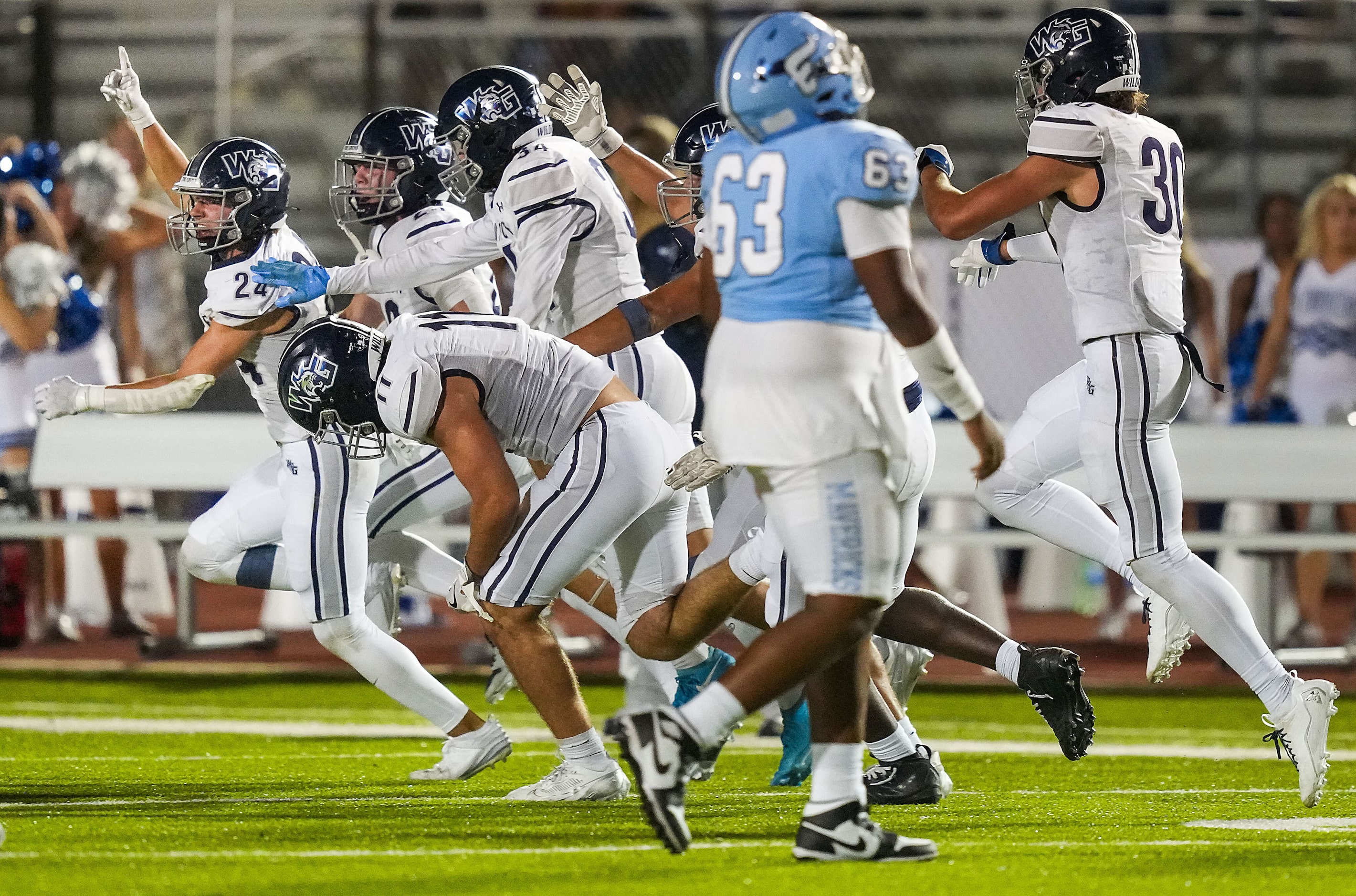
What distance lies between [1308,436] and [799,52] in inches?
211

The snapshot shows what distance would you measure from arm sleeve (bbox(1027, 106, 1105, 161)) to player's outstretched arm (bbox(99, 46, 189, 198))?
295 cm

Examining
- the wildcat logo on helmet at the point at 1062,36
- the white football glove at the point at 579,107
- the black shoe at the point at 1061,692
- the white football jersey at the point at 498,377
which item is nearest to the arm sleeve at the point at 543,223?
the white football jersey at the point at 498,377

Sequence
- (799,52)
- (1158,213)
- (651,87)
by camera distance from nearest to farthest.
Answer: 1. (799,52)
2. (1158,213)
3. (651,87)

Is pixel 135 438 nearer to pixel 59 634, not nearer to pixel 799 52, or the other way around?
pixel 59 634

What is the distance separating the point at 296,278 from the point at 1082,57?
233 cm

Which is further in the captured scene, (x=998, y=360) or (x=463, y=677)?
(x=998, y=360)

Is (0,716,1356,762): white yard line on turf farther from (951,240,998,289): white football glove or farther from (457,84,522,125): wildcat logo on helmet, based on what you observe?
(457,84,522,125): wildcat logo on helmet

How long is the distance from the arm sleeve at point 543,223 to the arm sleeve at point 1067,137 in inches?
51.8

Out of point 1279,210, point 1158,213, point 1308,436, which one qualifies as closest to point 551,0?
point 1279,210

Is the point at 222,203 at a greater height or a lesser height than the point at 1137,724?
greater

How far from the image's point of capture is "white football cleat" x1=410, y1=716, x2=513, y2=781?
18.8 ft

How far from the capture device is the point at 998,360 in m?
10.5

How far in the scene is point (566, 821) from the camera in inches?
199

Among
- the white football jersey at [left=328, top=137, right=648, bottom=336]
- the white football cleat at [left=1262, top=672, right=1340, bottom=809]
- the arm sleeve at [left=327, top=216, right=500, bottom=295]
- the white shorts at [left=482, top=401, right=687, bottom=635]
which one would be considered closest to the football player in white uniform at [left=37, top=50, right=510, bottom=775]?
the arm sleeve at [left=327, top=216, right=500, bottom=295]
